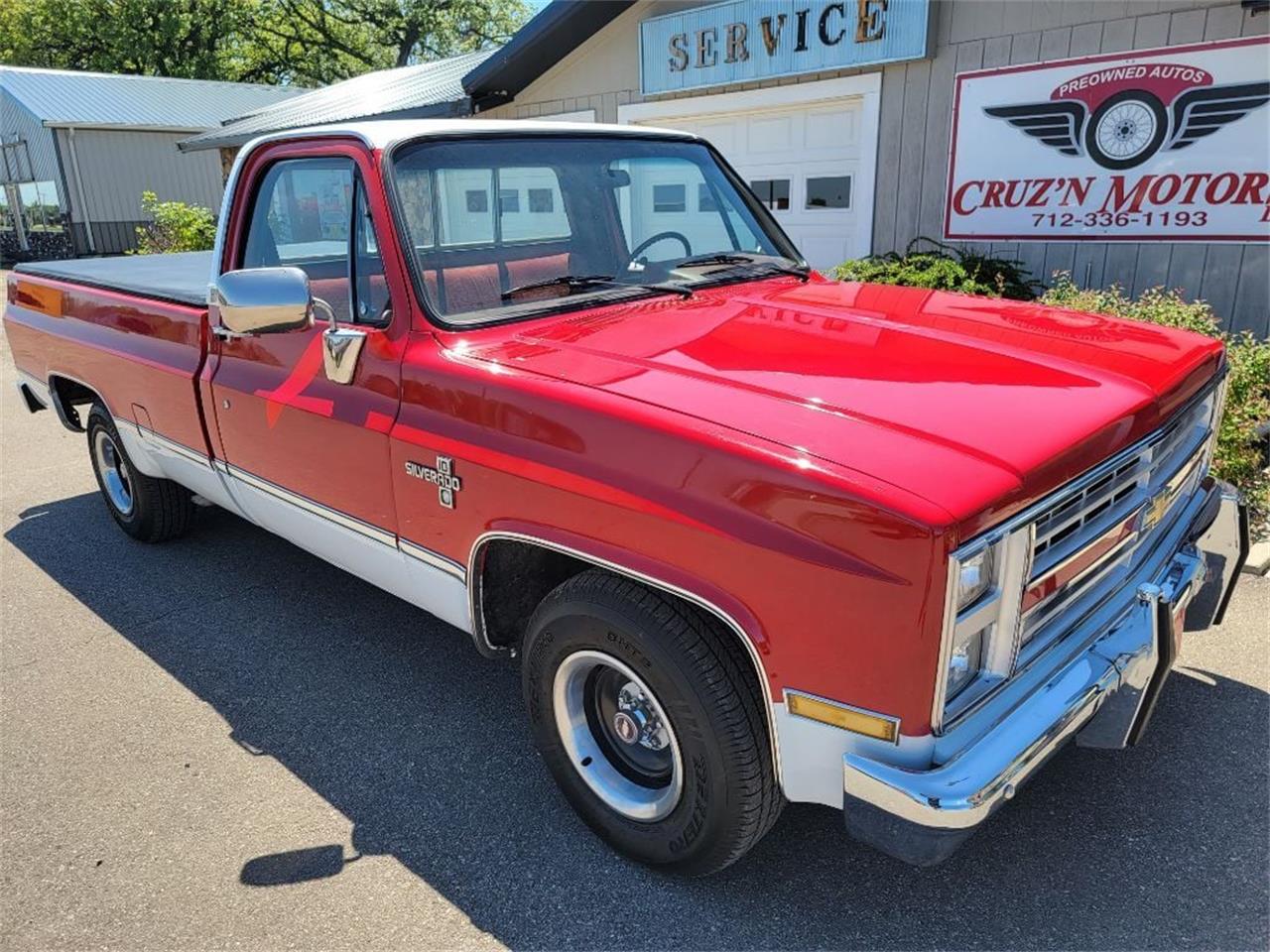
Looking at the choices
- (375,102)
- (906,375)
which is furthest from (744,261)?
(375,102)

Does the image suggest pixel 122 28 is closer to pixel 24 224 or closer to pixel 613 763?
pixel 24 224

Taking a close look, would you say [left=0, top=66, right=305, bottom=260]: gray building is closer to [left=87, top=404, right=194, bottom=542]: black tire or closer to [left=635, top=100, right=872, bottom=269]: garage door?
[left=635, top=100, right=872, bottom=269]: garage door

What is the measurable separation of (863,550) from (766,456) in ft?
0.94

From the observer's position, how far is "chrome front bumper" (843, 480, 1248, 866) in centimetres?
192

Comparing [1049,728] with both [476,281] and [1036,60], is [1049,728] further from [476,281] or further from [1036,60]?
[1036,60]

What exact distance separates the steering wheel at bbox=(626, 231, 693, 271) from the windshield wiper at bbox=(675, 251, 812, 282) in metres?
0.05

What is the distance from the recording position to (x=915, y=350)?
2.65m

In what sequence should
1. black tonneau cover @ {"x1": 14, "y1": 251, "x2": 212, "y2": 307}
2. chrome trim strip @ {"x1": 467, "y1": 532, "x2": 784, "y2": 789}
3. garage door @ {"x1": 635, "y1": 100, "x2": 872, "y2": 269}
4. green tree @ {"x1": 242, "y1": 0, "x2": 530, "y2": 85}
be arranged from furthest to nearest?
green tree @ {"x1": 242, "y1": 0, "x2": 530, "y2": 85} → garage door @ {"x1": 635, "y1": 100, "x2": 872, "y2": 269} → black tonneau cover @ {"x1": 14, "y1": 251, "x2": 212, "y2": 307} → chrome trim strip @ {"x1": 467, "y1": 532, "x2": 784, "y2": 789}

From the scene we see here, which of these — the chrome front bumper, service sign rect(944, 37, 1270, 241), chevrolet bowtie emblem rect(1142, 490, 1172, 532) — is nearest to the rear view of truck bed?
the chrome front bumper

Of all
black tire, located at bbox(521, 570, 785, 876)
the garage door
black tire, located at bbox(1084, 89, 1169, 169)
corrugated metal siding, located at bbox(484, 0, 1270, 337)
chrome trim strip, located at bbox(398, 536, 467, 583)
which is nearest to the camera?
black tire, located at bbox(521, 570, 785, 876)

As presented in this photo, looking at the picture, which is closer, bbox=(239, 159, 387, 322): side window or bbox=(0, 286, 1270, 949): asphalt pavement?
bbox=(0, 286, 1270, 949): asphalt pavement

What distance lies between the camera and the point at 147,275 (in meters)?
4.92

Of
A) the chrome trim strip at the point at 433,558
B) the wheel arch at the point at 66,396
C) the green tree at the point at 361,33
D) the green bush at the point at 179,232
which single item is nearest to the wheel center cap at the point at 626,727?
the chrome trim strip at the point at 433,558

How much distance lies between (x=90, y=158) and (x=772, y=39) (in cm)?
2328
